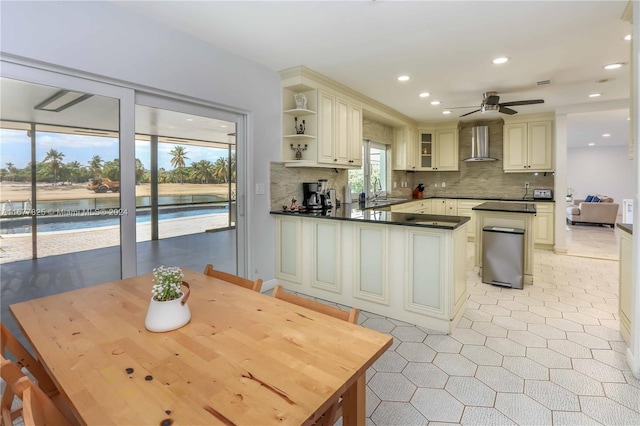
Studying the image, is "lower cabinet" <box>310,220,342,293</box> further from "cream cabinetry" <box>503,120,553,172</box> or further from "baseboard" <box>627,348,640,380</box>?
"cream cabinetry" <box>503,120,553,172</box>

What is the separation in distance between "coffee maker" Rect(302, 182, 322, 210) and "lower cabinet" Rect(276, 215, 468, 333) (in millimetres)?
522

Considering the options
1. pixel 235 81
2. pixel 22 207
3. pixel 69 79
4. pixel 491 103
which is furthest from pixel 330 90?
pixel 22 207

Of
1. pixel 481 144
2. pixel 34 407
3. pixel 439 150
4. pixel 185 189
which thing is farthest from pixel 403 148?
pixel 34 407

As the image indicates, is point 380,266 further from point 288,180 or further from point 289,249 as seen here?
point 288,180

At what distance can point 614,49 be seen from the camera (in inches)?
122

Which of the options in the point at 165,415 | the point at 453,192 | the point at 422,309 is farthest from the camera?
the point at 453,192

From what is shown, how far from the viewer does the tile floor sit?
1.76 meters

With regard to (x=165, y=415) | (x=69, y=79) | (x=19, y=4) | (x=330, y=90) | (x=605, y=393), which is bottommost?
(x=605, y=393)

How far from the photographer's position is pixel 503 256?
12.5 ft

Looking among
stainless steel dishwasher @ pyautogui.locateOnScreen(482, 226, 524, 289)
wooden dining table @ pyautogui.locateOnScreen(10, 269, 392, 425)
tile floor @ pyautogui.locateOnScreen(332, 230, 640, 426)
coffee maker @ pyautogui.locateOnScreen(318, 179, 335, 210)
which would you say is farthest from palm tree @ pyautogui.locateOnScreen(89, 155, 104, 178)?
stainless steel dishwasher @ pyautogui.locateOnScreen(482, 226, 524, 289)

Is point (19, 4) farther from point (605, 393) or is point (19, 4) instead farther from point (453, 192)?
point (453, 192)

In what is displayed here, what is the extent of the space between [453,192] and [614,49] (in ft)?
13.8

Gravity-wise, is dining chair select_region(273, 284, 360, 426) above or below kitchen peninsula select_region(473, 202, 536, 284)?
below

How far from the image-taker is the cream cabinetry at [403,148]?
6.53 meters
